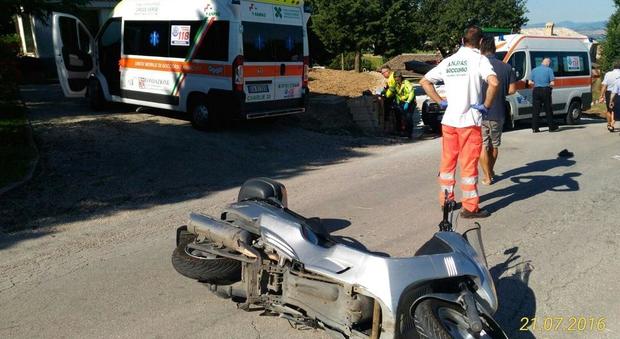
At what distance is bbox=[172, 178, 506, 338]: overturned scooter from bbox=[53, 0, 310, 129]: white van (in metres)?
7.47

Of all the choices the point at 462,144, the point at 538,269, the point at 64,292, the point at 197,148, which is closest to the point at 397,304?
the point at 538,269

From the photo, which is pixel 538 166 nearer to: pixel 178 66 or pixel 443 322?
pixel 443 322

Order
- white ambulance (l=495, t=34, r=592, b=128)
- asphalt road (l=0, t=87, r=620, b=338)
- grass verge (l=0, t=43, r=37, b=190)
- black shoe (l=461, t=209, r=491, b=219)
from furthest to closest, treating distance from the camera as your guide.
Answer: white ambulance (l=495, t=34, r=592, b=128) → grass verge (l=0, t=43, r=37, b=190) → black shoe (l=461, t=209, r=491, b=219) → asphalt road (l=0, t=87, r=620, b=338)

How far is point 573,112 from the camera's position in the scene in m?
16.4

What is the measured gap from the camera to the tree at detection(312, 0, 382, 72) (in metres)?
30.4

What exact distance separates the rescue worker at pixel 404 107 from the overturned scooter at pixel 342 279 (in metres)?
10.0

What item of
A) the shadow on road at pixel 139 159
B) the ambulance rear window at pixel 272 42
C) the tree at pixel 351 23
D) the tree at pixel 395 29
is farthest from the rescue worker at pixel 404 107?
the tree at pixel 395 29

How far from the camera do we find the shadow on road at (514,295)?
12.8ft

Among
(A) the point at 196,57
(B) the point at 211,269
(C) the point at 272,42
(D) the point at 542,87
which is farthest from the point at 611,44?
(B) the point at 211,269

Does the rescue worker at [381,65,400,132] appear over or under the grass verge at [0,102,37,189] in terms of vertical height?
over

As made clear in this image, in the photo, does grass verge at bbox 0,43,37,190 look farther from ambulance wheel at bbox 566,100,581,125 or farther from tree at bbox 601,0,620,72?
tree at bbox 601,0,620,72

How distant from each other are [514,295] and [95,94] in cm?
1162

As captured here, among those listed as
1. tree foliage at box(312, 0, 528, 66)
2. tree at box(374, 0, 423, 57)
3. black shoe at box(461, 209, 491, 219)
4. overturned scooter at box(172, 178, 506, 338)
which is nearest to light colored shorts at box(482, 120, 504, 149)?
black shoe at box(461, 209, 491, 219)

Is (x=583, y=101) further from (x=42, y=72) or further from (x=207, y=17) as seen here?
(x=42, y=72)
